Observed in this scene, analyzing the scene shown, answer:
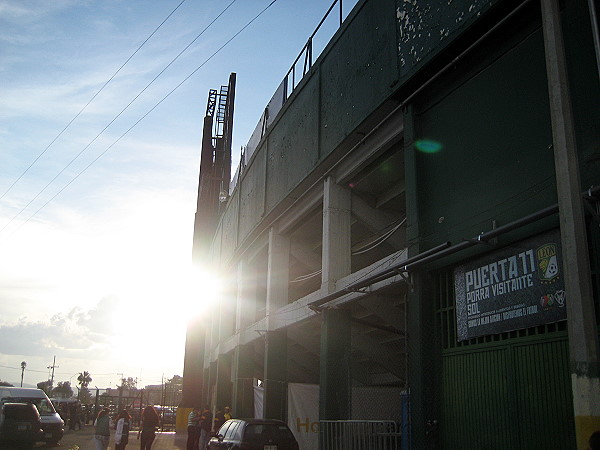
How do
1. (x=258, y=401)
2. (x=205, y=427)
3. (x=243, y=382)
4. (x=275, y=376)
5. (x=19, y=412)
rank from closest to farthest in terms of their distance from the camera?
(x=19, y=412)
(x=275, y=376)
(x=205, y=427)
(x=258, y=401)
(x=243, y=382)

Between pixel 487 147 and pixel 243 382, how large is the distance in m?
17.1

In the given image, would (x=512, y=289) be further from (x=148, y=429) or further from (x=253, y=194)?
(x=253, y=194)

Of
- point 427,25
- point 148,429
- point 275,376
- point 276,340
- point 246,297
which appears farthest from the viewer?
point 246,297

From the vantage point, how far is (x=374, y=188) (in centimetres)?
1750

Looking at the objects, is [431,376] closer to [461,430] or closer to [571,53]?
[461,430]

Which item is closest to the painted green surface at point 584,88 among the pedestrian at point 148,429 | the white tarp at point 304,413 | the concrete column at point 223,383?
the white tarp at point 304,413

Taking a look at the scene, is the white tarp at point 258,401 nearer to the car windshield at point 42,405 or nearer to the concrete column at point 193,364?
the car windshield at point 42,405

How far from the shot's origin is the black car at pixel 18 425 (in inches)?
782

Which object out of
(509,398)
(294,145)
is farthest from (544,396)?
(294,145)

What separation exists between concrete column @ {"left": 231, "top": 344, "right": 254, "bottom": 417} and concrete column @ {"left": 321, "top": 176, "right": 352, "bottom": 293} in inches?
383

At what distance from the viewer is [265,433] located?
46.5ft

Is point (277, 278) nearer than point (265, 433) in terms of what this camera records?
No

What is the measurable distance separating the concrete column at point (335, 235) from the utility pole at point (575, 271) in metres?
10.1

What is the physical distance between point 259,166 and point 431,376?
15.2m
